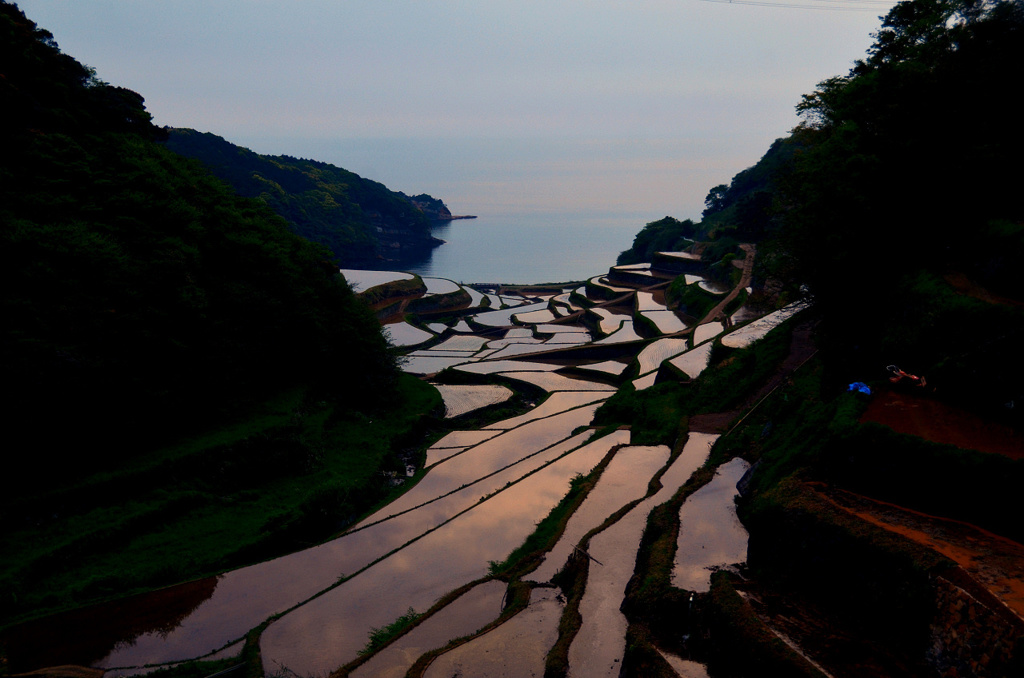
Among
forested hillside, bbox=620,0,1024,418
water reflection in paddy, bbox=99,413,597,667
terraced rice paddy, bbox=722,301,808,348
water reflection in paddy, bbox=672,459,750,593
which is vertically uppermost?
forested hillside, bbox=620,0,1024,418

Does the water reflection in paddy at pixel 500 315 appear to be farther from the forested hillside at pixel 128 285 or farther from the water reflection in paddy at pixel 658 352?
the forested hillside at pixel 128 285

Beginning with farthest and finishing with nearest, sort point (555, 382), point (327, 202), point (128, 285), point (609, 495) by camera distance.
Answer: point (327, 202), point (555, 382), point (128, 285), point (609, 495)

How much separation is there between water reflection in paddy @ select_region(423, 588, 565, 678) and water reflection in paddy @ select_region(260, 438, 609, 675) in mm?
2119

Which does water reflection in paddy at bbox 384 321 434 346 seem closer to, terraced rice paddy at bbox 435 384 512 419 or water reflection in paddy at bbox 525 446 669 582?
terraced rice paddy at bbox 435 384 512 419

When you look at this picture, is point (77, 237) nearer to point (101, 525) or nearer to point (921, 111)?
point (101, 525)

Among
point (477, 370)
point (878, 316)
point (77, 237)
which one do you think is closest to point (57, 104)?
point (77, 237)

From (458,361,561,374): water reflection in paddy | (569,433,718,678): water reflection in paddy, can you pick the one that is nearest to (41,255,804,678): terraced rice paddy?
(569,433,718,678): water reflection in paddy

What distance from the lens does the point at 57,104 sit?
15.5 metres

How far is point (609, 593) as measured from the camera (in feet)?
23.8

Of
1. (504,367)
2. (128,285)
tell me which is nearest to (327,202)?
(504,367)

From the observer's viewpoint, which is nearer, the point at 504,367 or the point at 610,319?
the point at 504,367

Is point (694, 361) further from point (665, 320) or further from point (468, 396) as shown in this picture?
point (665, 320)

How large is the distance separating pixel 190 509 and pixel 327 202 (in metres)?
77.8

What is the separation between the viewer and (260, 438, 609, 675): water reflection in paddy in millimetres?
7754
